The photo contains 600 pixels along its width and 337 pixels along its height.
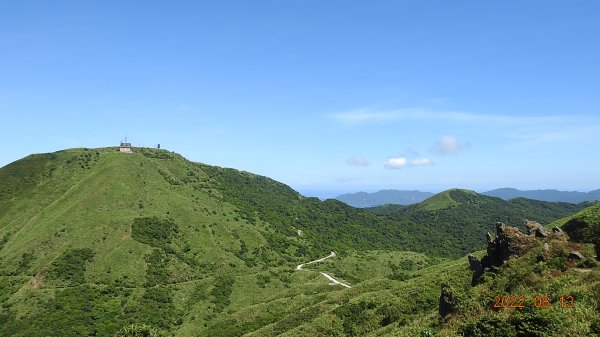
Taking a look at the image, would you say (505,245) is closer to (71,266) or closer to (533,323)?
(533,323)

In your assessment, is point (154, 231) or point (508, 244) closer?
point (508, 244)

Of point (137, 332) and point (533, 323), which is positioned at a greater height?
point (533, 323)

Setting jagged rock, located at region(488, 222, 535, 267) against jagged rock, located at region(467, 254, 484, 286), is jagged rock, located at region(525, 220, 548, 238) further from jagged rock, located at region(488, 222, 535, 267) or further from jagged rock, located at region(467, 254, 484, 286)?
jagged rock, located at region(467, 254, 484, 286)

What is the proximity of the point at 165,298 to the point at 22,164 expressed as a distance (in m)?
129

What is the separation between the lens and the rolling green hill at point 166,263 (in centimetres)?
8375

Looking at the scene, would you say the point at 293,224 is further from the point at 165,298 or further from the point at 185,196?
the point at 165,298

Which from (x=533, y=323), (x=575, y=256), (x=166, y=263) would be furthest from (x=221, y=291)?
(x=533, y=323)
